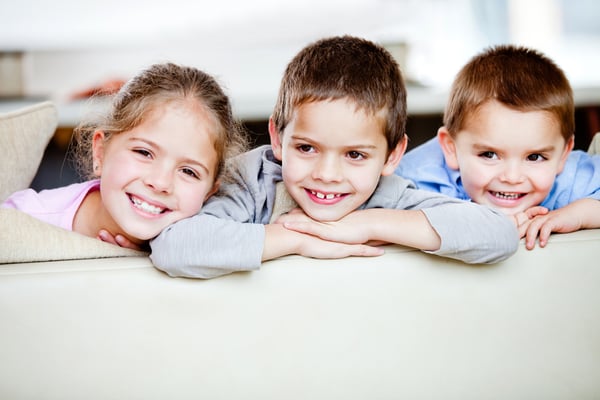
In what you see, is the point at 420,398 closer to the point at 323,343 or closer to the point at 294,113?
the point at 323,343

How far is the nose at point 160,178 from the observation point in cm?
120

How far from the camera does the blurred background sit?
399cm

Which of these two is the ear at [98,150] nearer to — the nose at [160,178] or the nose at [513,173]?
the nose at [160,178]

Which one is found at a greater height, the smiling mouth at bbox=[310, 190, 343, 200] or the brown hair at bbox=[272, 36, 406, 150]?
the brown hair at bbox=[272, 36, 406, 150]

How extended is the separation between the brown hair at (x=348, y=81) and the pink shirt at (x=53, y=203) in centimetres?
46

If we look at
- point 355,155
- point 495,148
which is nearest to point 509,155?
point 495,148

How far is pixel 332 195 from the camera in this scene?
1265 mm

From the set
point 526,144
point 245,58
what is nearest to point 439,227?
point 526,144

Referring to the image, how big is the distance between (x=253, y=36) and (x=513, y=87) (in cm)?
285

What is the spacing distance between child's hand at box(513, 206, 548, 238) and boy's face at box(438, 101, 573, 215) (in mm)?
99

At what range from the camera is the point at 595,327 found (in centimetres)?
121

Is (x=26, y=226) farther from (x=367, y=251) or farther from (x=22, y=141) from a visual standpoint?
(x=367, y=251)

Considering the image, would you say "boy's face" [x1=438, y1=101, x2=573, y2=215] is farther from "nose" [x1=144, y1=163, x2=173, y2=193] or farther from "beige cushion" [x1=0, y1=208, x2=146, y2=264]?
"beige cushion" [x1=0, y1=208, x2=146, y2=264]

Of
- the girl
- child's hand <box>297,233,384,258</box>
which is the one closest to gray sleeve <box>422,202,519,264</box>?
child's hand <box>297,233,384,258</box>
